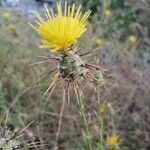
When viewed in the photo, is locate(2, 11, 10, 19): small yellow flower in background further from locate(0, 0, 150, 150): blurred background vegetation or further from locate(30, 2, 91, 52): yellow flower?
locate(30, 2, 91, 52): yellow flower

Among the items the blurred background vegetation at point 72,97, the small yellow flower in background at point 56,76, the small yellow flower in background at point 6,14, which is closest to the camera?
the small yellow flower in background at point 56,76

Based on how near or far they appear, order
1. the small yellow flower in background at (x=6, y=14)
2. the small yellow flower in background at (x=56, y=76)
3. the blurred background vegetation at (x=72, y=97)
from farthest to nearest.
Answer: the small yellow flower in background at (x=6, y=14), the blurred background vegetation at (x=72, y=97), the small yellow flower in background at (x=56, y=76)

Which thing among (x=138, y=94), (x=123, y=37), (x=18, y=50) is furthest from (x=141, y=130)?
(x=123, y=37)

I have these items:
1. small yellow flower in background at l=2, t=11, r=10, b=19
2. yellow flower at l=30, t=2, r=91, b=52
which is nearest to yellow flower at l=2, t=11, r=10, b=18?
small yellow flower in background at l=2, t=11, r=10, b=19

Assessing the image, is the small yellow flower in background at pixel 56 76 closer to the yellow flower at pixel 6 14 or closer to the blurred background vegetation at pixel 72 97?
the blurred background vegetation at pixel 72 97

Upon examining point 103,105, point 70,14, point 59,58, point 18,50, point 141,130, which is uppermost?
point 70,14

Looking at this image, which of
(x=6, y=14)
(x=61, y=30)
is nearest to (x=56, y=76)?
(x=61, y=30)

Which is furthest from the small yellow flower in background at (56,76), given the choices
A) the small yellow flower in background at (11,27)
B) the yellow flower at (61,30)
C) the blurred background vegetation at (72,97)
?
the small yellow flower in background at (11,27)

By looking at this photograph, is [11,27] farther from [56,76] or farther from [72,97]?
[56,76]

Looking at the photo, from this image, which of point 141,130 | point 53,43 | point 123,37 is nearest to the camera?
point 53,43

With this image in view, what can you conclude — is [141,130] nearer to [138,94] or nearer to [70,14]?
[138,94]

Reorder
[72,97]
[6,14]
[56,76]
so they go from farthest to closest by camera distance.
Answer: [6,14], [72,97], [56,76]
